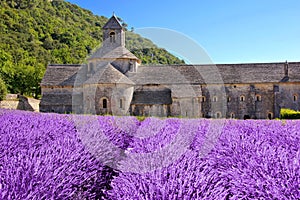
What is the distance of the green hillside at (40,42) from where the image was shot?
141 feet

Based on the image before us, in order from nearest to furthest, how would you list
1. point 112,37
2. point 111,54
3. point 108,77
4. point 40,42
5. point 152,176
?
point 152,176 → point 108,77 → point 111,54 → point 112,37 → point 40,42

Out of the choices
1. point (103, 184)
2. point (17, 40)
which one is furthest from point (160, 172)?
point (17, 40)

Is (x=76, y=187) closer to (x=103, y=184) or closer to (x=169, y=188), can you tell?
(x=103, y=184)

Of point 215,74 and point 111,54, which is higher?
point 111,54

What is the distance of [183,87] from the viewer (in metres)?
29.3

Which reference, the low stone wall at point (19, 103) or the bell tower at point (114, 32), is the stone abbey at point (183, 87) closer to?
the bell tower at point (114, 32)

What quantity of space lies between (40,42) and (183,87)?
182 ft

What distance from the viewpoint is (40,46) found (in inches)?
2704

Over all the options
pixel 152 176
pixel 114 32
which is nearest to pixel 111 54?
pixel 114 32

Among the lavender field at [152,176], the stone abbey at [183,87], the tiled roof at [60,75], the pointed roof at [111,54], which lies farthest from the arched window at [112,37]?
the lavender field at [152,176]

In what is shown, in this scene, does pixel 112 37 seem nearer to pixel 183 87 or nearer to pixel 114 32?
pixel 114 32

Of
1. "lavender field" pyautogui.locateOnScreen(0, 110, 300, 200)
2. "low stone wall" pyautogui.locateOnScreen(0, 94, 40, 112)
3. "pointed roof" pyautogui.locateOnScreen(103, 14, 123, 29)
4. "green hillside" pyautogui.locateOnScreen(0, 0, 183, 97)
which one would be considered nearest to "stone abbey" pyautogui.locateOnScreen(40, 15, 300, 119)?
"pointed roof" pyautogui.locateOnScreen(103, 14, 123, 29)

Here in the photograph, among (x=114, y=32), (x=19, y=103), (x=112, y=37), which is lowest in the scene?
(x=19, y=103)

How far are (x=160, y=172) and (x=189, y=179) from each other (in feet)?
0.90
